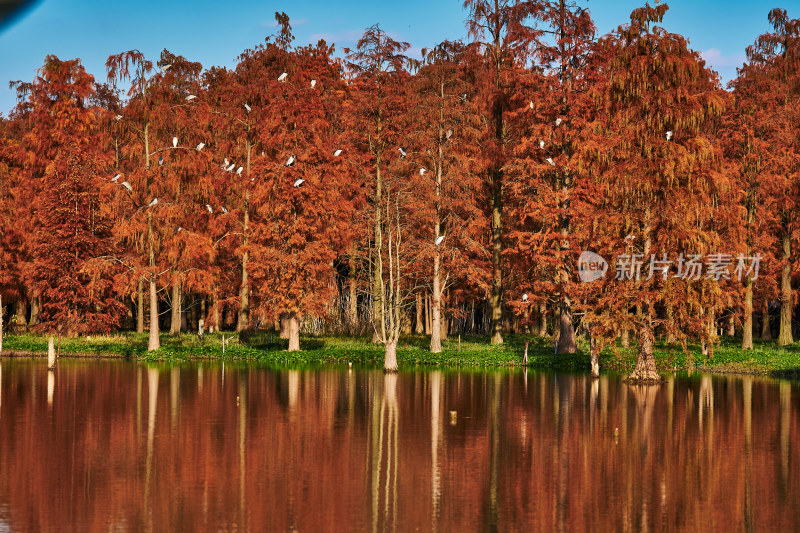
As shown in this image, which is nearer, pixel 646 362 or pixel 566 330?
pixel 646 362

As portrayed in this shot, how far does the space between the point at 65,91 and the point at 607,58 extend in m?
32.4

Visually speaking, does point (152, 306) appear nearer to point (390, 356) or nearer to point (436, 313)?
point (436, 313)

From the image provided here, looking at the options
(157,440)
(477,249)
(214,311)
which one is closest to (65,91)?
(214,311)

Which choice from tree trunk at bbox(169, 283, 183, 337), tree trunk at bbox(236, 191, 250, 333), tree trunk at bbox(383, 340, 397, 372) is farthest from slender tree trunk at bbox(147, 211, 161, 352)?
tree trunk at bbox(383, 340, 397, 372)

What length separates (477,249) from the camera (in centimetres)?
4712

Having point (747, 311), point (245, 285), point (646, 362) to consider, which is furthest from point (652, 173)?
point (245, 285)

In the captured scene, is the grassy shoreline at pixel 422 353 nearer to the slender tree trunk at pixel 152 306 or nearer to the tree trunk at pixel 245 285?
the slender tree trunk at pixel 152 306

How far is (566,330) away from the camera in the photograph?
44469mm

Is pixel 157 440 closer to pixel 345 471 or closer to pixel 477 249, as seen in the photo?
pixel 345 471

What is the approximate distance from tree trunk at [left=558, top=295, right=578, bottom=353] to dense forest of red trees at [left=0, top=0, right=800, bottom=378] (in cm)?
10

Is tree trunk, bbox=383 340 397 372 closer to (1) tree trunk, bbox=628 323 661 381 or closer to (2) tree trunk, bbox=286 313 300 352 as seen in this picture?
(2) tree trunk, bbox=286 313 300 352

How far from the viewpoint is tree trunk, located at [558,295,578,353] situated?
4447cm

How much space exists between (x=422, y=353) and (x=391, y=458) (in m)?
27.1

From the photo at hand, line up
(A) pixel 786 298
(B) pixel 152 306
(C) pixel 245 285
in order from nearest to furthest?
(B) pixel 152 306 → (C) pixel 245 285 → (A) pixel 786 298
